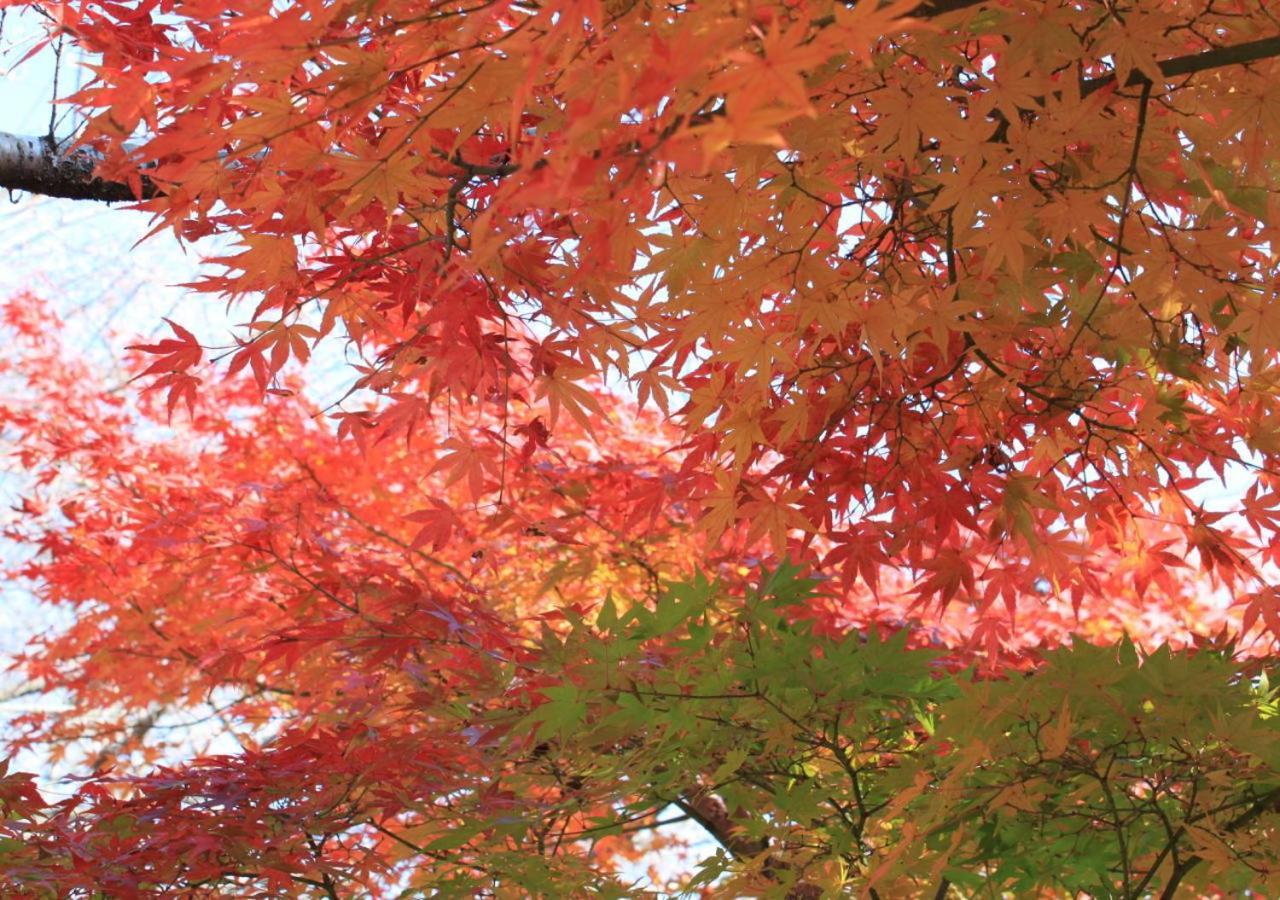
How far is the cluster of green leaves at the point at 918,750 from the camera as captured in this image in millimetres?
1745

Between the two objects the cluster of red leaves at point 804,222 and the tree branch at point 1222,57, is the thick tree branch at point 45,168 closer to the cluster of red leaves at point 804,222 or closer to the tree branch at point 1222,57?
the cluster of red leaves at point 804,222

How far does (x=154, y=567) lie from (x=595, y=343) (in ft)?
11.2

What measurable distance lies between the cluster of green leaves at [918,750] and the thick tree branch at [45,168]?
1.63 m

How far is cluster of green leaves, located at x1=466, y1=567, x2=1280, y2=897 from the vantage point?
1.75m

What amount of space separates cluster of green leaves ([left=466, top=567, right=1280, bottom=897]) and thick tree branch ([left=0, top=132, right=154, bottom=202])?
163 cm

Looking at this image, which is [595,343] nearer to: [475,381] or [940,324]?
[475,381]

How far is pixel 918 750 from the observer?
213cm

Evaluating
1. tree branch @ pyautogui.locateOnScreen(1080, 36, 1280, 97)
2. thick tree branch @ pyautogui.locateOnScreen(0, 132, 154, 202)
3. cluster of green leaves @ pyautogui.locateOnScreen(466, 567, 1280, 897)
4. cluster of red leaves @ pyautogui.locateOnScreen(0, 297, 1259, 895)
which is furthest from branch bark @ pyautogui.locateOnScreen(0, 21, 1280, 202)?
tree branch @ pyautogui.locateOnScreen(1080, 36, 1280, 97)

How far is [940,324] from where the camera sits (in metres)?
1.96

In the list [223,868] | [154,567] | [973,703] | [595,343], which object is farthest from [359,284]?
[154,567]

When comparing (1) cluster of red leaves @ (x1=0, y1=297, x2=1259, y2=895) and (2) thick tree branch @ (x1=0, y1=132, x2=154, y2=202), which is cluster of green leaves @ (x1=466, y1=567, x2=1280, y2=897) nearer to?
(1) cluster of red leaves @ (x1=0, y1=297, x2=1259, y2=895)

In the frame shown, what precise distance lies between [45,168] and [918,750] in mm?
2336

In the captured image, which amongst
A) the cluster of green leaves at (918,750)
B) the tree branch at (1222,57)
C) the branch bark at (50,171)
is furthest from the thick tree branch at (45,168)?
the tree branch at (1222,57)

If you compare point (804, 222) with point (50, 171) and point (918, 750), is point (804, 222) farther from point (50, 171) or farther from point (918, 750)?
point (50, 171)
